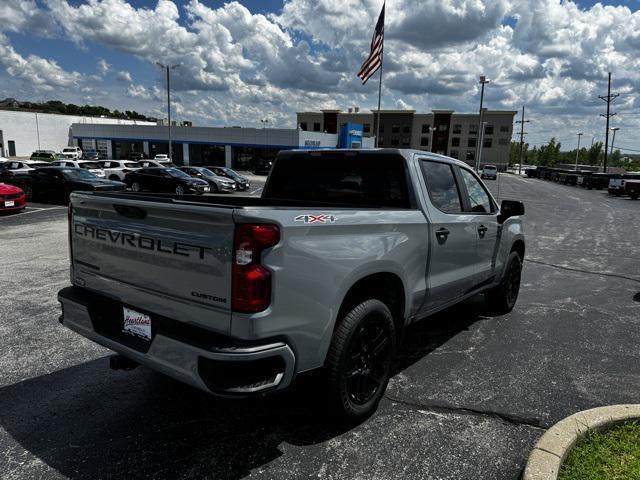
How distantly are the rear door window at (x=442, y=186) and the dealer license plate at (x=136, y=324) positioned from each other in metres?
2.52

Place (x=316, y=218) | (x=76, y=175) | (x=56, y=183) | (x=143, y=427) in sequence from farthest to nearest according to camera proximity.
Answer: (x=76, y=175), (x=56, y=183), (x=143, y=427), (x=316, y=218)

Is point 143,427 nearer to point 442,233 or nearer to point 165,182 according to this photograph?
point 442,233

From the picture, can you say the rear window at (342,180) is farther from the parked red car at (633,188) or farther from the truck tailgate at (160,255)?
the parked red car at (633,188)

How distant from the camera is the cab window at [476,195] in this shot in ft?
16.2

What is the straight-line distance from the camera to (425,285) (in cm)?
400

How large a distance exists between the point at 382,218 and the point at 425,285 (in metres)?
0.91

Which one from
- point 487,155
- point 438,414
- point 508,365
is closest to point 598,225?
point 508,365

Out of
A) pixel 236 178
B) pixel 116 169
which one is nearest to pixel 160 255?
pixel 236 178

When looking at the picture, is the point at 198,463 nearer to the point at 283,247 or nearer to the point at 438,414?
the point at 283,247

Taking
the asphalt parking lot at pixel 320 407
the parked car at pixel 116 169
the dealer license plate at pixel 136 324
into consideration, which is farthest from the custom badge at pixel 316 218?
the parked car at pixel 116 169

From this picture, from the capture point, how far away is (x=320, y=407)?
3254 mm

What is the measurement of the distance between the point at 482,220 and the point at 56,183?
57.7 ft

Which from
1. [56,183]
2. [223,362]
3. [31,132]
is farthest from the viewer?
[31,132]

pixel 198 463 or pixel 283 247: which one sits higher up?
pixel 283 247
